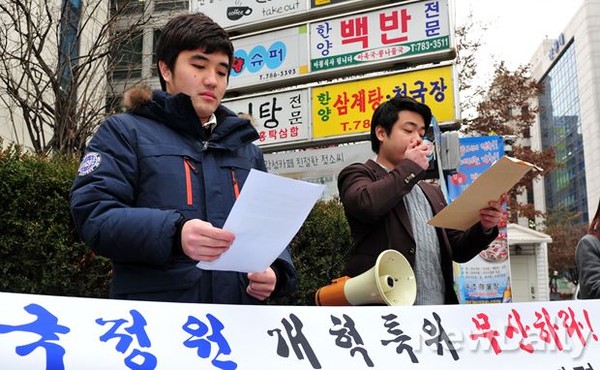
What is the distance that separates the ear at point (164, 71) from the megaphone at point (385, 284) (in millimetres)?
944

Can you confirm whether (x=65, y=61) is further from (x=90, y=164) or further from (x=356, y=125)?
(x=90, y=164)

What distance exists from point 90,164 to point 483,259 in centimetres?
752

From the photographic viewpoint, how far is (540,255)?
19.2m

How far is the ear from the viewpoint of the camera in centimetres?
194

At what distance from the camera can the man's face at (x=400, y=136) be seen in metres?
2.57

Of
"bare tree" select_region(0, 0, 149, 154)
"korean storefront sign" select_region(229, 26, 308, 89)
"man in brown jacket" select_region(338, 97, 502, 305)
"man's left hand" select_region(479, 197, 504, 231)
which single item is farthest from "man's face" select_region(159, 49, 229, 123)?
"bare tree" select_region(0, 0, 149, 154)

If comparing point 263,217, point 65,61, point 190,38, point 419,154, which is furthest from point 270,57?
point 263,217

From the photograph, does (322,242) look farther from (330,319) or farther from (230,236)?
(230,236)

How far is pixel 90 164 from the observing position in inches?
65.0

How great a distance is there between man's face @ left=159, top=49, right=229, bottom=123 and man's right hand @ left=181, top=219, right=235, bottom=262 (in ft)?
1.68

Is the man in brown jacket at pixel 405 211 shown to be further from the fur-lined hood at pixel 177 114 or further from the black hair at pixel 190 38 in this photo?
the black hair at pixel 190 38

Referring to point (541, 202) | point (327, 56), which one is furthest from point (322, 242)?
point (541, 202)

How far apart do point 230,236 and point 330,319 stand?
1.67 feet

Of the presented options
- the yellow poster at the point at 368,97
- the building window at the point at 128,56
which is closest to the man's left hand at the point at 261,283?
the yellow poster at the point at 368,97
